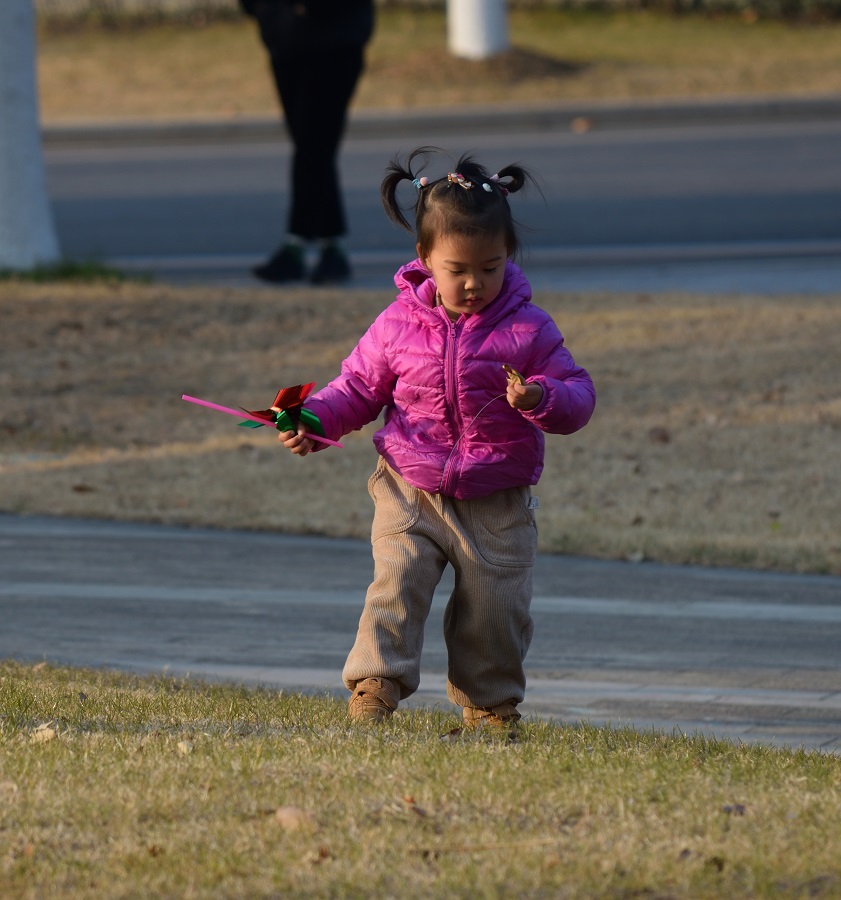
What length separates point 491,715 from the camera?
13.9 ft

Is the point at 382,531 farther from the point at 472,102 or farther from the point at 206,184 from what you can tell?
the point at 472,102

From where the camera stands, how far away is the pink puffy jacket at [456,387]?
400 cm

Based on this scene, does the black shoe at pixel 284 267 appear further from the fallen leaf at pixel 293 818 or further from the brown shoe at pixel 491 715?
the fallen leaf at pixel 293 818

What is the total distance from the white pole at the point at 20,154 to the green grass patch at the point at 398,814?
714 cm

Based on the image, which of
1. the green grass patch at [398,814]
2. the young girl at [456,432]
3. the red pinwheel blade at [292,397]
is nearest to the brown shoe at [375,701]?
the young girl at [456,432]

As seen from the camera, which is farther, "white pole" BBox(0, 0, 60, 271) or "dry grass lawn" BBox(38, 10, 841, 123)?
"dry grass lawn" BBox(38, 10, 841, 123)

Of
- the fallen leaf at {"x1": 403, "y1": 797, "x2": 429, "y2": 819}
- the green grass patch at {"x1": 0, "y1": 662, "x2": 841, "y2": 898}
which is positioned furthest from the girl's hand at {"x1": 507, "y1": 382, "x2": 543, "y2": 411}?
the fallen leaf at {"x1": 403, "y1": 797, "x2": 429, "y2": 819}

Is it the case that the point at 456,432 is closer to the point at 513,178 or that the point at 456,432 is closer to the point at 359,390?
the point at 359,390

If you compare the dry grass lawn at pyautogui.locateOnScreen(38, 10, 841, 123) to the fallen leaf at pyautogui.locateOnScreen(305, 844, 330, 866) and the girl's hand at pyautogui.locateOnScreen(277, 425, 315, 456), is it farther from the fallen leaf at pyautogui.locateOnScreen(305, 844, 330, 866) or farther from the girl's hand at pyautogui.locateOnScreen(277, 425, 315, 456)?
the fallen leaf at pyautogui.locateOnScreen(305, 844, 330, 866)

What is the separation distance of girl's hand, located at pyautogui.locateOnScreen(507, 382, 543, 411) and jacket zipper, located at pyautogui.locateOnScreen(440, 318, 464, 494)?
23cm

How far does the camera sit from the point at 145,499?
7312 mm

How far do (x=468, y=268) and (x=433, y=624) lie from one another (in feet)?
7.15

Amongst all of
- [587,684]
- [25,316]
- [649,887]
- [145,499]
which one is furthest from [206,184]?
[649,887]

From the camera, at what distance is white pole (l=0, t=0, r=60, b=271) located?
10336 millimetres
